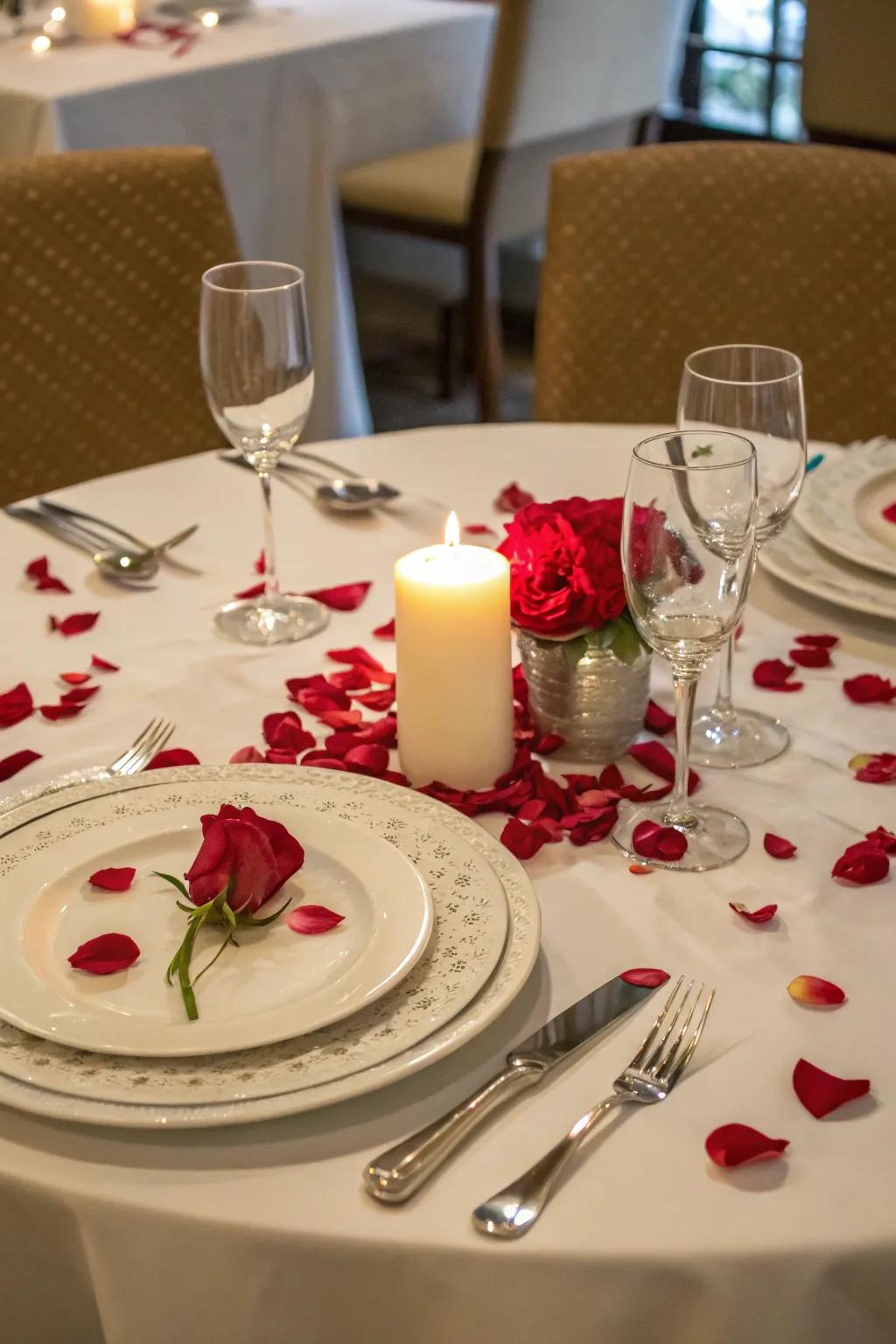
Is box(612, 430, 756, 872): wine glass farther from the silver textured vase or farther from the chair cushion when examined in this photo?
the chair cushion

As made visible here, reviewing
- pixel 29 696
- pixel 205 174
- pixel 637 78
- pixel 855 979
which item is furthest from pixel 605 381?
pixel 637 78

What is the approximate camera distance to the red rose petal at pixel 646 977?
0.69 meters

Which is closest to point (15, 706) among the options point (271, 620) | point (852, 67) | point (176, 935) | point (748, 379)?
point (271, 620)

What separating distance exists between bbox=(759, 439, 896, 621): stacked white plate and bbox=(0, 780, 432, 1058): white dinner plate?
1.47 feet

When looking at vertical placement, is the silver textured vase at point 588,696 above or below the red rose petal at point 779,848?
above

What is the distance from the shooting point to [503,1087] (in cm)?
62

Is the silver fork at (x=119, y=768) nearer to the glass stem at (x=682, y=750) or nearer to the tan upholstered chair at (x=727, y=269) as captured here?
the glass stem at (x=682, y=750)

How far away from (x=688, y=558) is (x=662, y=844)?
160 mm

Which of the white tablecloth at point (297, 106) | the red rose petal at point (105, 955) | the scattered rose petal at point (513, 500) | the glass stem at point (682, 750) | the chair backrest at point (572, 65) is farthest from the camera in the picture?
the chair backrest at point (572, 65)

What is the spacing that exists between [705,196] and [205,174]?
22.6 inches

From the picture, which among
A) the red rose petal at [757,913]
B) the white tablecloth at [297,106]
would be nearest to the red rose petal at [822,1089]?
the red rose petal at [757,913]

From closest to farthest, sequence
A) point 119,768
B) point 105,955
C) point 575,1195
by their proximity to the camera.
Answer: point 575,1195
point 105,955
point 119,768

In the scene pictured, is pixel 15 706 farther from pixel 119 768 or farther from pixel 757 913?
pixel 757 913

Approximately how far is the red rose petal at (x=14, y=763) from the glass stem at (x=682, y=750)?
0.39m
